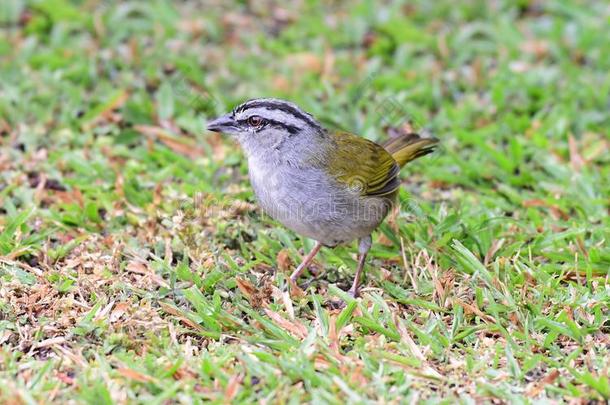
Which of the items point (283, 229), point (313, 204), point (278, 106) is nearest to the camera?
point (313, 204)

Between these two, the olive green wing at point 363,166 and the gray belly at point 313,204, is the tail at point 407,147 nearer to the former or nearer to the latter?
the olive green wing at point 363,166

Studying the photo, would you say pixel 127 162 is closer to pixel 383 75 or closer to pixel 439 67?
pixel 383 75

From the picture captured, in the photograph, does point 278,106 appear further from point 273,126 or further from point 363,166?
point 363,166

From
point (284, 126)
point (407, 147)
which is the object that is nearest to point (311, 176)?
point (284, 126)

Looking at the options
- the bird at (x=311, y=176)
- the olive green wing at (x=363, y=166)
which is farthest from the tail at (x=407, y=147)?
the bird at (x=311, y=176)

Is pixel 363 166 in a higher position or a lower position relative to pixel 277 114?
lower

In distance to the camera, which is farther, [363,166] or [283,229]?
[283,229]

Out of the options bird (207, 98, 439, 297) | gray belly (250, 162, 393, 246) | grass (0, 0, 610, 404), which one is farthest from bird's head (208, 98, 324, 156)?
grass (0, 0, 610, 404)
